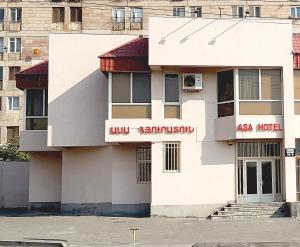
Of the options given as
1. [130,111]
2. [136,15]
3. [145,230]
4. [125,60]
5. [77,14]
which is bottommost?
[145,230]

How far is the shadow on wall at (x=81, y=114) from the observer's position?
21438 mm

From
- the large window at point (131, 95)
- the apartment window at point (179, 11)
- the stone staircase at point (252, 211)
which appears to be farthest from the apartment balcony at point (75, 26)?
the stone staircase at point (252, 211)

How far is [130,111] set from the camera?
2036 cm

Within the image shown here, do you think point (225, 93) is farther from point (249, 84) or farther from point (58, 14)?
point (58, 14)

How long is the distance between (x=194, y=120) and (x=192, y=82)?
157 centimetres

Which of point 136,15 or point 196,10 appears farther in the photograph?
point 136,15

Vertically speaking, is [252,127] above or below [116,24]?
below

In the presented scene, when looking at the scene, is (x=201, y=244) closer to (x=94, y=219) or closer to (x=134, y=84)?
(x=94, y=219)

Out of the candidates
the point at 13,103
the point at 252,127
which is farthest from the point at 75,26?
the point at 252,127

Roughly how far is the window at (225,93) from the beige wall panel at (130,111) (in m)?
3.02

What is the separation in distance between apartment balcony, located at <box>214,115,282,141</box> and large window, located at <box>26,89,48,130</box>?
27.9 ft

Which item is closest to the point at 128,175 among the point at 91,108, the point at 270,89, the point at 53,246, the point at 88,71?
the point at 91,108

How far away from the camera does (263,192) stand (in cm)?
2061

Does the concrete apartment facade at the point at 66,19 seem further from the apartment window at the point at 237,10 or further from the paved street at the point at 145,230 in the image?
the paved street at the point at 145,230
